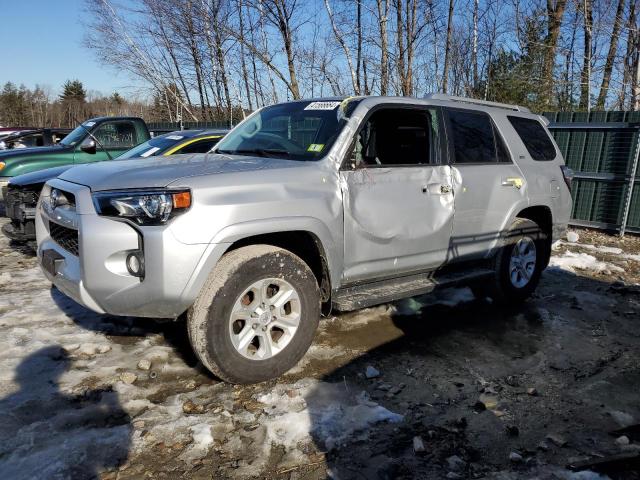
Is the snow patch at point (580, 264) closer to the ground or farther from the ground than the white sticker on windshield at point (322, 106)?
closer to the ground

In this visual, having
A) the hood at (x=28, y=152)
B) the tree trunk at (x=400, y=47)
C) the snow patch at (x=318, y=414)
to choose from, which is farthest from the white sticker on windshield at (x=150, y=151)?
the tree trunk at (x=400, y=47)

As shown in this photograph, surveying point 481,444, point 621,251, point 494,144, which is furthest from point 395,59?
point 481,444

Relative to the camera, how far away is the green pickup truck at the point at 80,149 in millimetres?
7914

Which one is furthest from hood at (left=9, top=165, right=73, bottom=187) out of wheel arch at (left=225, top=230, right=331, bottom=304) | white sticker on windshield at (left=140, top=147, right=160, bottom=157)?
wheel arch at (left=225, top=230, right=331, bottom=304)

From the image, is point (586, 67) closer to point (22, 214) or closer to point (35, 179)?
point (35, 179)

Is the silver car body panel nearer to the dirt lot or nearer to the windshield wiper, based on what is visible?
the windshield wiper

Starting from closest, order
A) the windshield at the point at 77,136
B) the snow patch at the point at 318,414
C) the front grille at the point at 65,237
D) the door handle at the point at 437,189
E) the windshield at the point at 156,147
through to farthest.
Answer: the snow patch at the point at 318,414 < the front grille at the point at 65,237 < the door handle at the point at 437,189 < the windshield at the point at 156,147 < the windshield at the point at 77,136

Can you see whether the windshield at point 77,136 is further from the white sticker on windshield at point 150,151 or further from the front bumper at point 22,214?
the front bumper at point 22,214

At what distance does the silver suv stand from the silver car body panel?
0.01m

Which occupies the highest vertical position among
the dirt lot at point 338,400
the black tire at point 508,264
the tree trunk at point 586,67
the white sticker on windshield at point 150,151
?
the tree trunk at point 586,67

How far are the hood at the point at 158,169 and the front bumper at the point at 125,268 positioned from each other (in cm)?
19

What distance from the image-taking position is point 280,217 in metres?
3.12

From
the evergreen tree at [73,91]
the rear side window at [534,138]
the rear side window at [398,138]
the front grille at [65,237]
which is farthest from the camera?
the evergreen tree at [73,91]

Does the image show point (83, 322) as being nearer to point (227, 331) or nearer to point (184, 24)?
point (227, 331)
